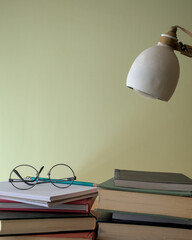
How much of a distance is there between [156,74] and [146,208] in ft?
1.03

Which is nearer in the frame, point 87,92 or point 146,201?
point 146,201

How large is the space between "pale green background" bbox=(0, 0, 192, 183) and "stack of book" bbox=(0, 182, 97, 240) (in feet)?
2.22

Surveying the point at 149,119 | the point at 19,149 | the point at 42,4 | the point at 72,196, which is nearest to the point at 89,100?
the point at 149,119

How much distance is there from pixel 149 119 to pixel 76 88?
369 mm

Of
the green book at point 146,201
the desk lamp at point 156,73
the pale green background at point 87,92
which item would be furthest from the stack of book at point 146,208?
the pale green background at point 87,92

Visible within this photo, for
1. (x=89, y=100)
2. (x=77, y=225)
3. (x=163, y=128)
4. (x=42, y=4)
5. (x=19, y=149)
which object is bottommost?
(x=77, y=225)

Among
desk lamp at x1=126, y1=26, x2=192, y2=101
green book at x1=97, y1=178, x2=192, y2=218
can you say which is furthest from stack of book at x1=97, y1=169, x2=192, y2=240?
desk lamp at x1=126, y1=26, x2=192, y2=101

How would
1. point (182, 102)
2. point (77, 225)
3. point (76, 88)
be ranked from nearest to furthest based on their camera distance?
point (77, 225), point (182, 102), point (76, 88)

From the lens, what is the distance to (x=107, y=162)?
1517mm

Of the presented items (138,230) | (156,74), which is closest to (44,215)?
(138,230)

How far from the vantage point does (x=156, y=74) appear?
2.51 ft

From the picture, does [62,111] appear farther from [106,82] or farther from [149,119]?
[149,119]

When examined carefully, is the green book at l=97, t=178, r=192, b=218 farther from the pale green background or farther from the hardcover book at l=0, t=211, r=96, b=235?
the pale green background

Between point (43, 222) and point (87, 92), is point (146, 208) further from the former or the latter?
point (87, 92)
